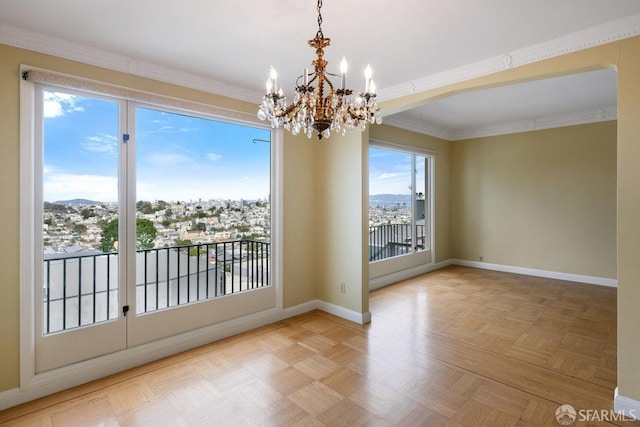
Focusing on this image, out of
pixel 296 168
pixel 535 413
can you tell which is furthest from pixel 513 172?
pixel 535 413

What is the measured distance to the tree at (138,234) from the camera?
106 inches

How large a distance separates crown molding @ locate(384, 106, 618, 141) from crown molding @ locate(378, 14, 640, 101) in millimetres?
1652

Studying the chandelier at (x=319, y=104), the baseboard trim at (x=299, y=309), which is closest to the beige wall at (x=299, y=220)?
the baseboard trim at (x=299, y=309)

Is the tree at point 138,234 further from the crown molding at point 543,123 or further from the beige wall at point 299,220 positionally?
the crown molding at point 543,123

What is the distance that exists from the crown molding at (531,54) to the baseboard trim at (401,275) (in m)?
2.93

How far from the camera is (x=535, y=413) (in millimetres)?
2119

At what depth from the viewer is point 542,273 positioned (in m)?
5.63

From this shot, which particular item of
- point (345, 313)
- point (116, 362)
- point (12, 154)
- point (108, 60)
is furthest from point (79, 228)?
point (345, 313)

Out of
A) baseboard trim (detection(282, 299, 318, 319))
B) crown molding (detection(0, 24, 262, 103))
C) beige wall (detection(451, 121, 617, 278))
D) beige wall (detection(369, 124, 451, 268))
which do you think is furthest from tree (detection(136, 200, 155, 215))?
beige wall (detection(451, 121, 617, 278))

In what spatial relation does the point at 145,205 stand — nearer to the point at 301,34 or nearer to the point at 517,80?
the point at 301,34

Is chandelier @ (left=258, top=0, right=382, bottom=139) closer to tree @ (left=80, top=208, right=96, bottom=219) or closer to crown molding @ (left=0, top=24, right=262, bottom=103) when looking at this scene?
crown molding @ (left=0, top=24, right=262, bottom=103)

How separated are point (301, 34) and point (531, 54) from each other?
6.11 ft

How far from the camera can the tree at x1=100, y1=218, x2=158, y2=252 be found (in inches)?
106

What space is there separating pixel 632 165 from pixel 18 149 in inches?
169
